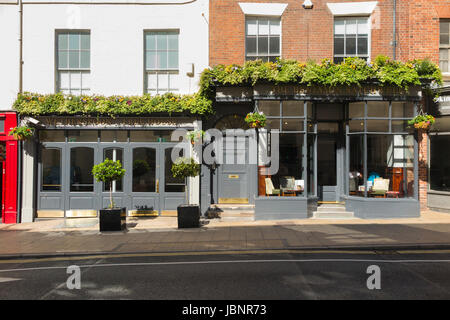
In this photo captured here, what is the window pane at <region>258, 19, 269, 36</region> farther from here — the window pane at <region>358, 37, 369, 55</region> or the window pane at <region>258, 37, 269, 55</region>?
the window pane at <region>358, 37, 369, 55</region>

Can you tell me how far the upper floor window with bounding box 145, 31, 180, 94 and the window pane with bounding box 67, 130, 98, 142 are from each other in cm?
270

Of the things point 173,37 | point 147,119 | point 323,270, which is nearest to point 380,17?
point 173,37

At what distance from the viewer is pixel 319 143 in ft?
44.2

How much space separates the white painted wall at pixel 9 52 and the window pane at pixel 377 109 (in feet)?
43.0

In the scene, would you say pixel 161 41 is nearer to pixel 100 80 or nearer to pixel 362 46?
pixel 100 80

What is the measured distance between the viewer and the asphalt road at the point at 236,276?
536 centimetres

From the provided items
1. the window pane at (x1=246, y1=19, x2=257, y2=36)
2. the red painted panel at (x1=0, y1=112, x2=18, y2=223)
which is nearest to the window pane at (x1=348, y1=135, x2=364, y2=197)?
the window pane at (x1=246, y1=19, x2=257, y2=36)

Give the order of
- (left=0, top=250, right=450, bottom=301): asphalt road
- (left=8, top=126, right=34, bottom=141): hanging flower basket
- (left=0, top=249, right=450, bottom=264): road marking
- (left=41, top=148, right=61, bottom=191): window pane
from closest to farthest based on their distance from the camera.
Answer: (left=0, top=250, right=450, bottom=301): asphalt road < (left=0, top=249, right=450, bottom=264): road marking < (left=8, top=126, right=34, bottom=141): hanging flower basket < (left=41, top=148, right=61, bottom=191): window pane

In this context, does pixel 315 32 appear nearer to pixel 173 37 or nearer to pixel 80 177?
pixel 173 37

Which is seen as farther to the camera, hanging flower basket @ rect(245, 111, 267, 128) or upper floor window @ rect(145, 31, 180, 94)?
upper floor window @ rect(145, 31, 180, 94)

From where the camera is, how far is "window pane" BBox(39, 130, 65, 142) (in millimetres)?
13211

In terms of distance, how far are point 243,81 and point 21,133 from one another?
814cm

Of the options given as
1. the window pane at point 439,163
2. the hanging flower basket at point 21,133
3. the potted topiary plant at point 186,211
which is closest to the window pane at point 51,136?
the hanging flower basket at point 21,133

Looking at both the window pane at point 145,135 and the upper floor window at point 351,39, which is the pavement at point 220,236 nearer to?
the window pane at point 145,135
